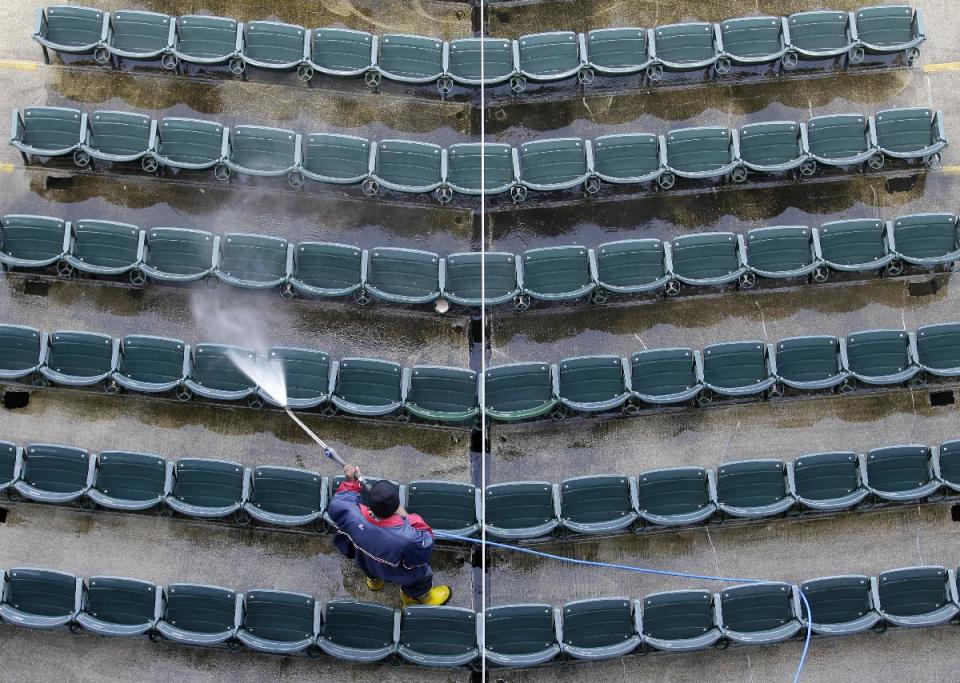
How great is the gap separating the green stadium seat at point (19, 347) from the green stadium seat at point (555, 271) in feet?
25.8

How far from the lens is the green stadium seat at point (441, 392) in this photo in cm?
2233

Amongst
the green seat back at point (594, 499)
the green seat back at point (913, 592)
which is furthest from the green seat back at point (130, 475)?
the green seat back at point (913, 592)

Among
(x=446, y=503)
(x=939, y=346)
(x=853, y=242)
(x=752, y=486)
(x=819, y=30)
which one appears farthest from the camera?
(x=819, y=30)

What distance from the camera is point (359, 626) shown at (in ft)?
70.7

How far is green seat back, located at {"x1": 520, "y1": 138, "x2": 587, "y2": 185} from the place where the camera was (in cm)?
2325

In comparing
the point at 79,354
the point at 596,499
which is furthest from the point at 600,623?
the point at 79,354

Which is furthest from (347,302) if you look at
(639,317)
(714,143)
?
(714,143)

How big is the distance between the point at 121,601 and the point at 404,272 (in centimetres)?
680

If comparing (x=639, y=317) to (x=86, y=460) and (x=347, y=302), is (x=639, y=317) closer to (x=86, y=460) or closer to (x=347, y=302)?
(x=347, y=302)

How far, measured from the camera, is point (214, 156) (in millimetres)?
23281

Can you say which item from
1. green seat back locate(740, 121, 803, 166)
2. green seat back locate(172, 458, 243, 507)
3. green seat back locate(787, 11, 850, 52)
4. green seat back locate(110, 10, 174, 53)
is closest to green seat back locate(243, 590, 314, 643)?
green seat back locate(172, 458, 243, 507)

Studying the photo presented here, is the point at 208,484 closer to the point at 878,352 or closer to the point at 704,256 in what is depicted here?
the point at 704,256

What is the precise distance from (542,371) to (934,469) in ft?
20.9

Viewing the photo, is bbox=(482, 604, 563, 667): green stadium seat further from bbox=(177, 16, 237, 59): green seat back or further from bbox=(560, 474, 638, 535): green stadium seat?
bbox=(177, 16, 237, 59): green seat back
